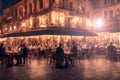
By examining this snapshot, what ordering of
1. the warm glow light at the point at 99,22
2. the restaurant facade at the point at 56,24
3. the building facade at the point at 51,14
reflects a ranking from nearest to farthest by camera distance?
the restaurant facade at the point at 56,24
the building facade at the point at 51,14
the warm glow light at the point at 99,22

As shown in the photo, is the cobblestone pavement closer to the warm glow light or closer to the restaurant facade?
the restaurant facade

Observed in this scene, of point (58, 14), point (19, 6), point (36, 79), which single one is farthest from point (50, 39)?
point (36, 79)

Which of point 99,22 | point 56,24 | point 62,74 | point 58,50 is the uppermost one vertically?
point 99,22

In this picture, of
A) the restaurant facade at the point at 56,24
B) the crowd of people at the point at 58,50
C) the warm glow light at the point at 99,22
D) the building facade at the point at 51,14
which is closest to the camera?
the crowd of people at the point at 58,50

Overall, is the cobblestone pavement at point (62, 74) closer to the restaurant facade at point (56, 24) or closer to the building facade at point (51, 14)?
the restaurant facade at point (56, 24)

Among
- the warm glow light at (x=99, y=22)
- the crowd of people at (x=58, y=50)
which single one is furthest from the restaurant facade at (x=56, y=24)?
the warm glow light at (x=99, y=22)

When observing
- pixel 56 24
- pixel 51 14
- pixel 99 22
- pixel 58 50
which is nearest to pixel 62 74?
pixel 58 50

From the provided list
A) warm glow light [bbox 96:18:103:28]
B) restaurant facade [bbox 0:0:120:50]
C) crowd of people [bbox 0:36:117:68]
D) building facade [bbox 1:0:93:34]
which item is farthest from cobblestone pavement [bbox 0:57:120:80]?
warm glow light [bbox 96:18:103:28]

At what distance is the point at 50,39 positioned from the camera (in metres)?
25.8

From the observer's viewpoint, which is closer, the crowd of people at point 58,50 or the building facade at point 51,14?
the crowd of people at point 58,50

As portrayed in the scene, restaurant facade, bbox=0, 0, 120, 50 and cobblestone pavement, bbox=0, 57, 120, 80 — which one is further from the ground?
restaurant facade, bbox=0, 0, 120, 50

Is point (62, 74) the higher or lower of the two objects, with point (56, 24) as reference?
lower

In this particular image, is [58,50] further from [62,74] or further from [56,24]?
[56,24]

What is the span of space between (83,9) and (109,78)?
2243 cm
